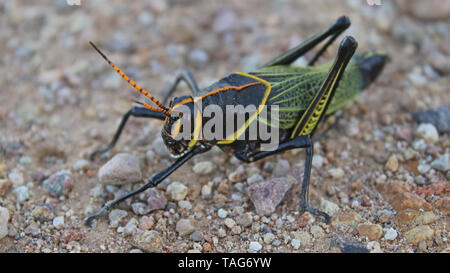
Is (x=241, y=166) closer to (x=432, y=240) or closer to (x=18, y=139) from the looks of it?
(x=432, y=240)

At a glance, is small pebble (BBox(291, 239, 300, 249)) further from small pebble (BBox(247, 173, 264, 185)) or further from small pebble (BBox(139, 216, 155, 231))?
small pebble (BBox(139, 216, 155, 231))

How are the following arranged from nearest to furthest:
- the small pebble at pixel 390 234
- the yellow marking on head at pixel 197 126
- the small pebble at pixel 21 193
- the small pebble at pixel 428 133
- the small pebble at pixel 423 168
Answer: the small pebble at pixel 390 234, the yellow marking on head at pixel 197 126, the small pebble at pixel 21 193, the small pebble at pixel 423 168, the small pebble at pixel 428 133

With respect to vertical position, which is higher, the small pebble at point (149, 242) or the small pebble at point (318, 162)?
the small pebble at point (318, 162)

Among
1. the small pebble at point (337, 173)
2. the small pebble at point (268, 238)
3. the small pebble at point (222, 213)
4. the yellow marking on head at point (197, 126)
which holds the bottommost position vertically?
the small pebble at point (268, 238)

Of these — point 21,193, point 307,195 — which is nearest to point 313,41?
point 307,195

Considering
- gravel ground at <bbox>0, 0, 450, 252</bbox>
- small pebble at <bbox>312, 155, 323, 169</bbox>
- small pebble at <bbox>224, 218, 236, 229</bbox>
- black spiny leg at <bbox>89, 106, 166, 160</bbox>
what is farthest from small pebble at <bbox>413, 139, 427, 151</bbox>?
black spiny leg at <bbox>89, 106, 166, 160</bbox>

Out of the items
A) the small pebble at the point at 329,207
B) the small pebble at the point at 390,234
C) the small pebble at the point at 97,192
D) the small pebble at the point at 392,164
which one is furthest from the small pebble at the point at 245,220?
the small pebble at the point at 392,164

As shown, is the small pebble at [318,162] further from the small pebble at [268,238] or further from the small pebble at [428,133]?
the small pebble at [428,133]

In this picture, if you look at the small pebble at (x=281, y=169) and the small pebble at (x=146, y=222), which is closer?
the small pebble at (x=146, y=222)
